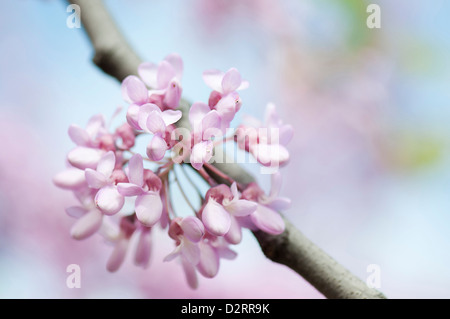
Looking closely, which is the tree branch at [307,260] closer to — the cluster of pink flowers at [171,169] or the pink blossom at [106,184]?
the cluster of pink flowers at [171,169]

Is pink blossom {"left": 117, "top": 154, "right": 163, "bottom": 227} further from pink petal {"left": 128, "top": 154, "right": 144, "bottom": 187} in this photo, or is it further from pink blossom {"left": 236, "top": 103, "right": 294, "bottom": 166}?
pink blossom {"left": 236, "top": 103, "right": 294, "bottom": 166}

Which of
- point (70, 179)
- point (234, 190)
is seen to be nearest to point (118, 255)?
point (70, 179)

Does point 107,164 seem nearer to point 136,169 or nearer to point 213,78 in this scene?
point 136,169

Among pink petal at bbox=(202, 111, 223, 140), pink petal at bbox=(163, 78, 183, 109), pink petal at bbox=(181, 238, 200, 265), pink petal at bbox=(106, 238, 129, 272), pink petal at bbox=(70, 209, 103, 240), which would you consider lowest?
pink petal at bbox=(106, 238, 129, 272)

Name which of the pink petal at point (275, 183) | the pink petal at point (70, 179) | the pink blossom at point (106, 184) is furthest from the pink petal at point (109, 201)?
the pink petal at point (275, 183)

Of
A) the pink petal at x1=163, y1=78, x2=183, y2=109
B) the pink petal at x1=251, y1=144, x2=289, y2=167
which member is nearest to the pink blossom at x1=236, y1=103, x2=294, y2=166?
the pink petal at x1=251, y1=144, x2=289, y2=167
